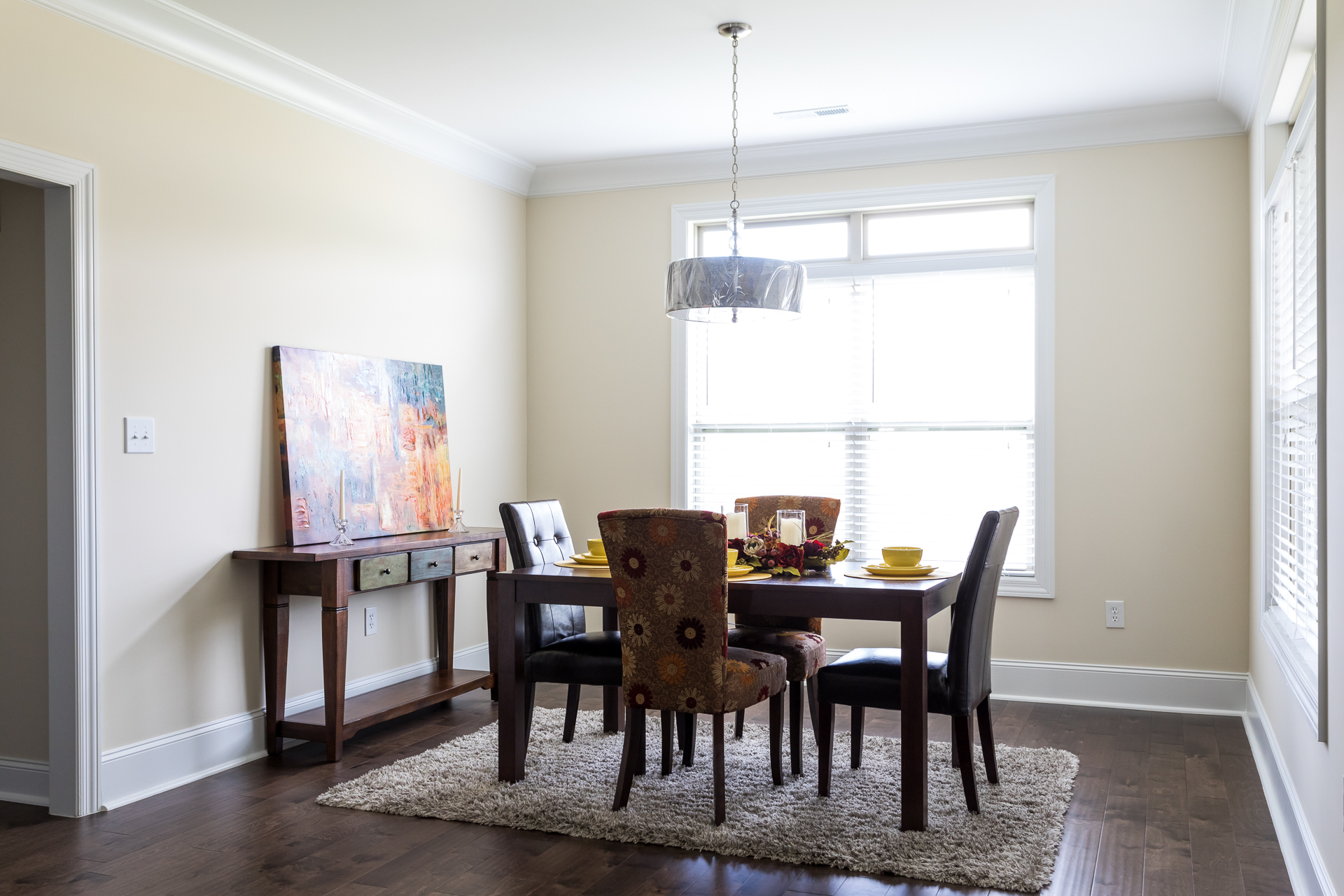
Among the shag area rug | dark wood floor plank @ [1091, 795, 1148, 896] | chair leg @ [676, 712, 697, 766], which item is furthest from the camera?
chair leg @ [676, 712, 697, 766]

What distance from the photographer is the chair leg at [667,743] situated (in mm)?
3521

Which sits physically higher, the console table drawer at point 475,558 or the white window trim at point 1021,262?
the white window trim at point 1021,262

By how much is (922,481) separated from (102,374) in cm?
359

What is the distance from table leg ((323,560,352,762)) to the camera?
387 cm

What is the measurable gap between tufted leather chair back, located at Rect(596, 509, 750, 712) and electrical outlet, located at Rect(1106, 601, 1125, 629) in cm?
248

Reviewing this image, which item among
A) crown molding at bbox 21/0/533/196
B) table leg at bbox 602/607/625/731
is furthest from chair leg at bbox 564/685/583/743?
crown molding at bbox 21/0/533/196

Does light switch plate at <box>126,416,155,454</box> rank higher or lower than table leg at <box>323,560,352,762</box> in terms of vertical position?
higher

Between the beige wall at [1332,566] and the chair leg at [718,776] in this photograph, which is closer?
the beige wall at [1332,566]

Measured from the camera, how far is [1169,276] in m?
4.81

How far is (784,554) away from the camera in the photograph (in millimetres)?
3393

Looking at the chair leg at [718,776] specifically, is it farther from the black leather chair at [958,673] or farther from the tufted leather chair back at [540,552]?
the tufted leather chair back at [540,552]

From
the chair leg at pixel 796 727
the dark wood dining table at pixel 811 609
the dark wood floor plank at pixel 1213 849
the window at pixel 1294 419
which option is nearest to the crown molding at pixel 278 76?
the dark wood dining table at pixel 811 609

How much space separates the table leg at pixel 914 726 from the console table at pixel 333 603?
2.04 metres

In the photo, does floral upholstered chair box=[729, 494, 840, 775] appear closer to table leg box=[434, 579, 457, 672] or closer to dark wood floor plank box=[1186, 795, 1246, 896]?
dark wood floor plank box=[1186, 795, 1246, 896]
